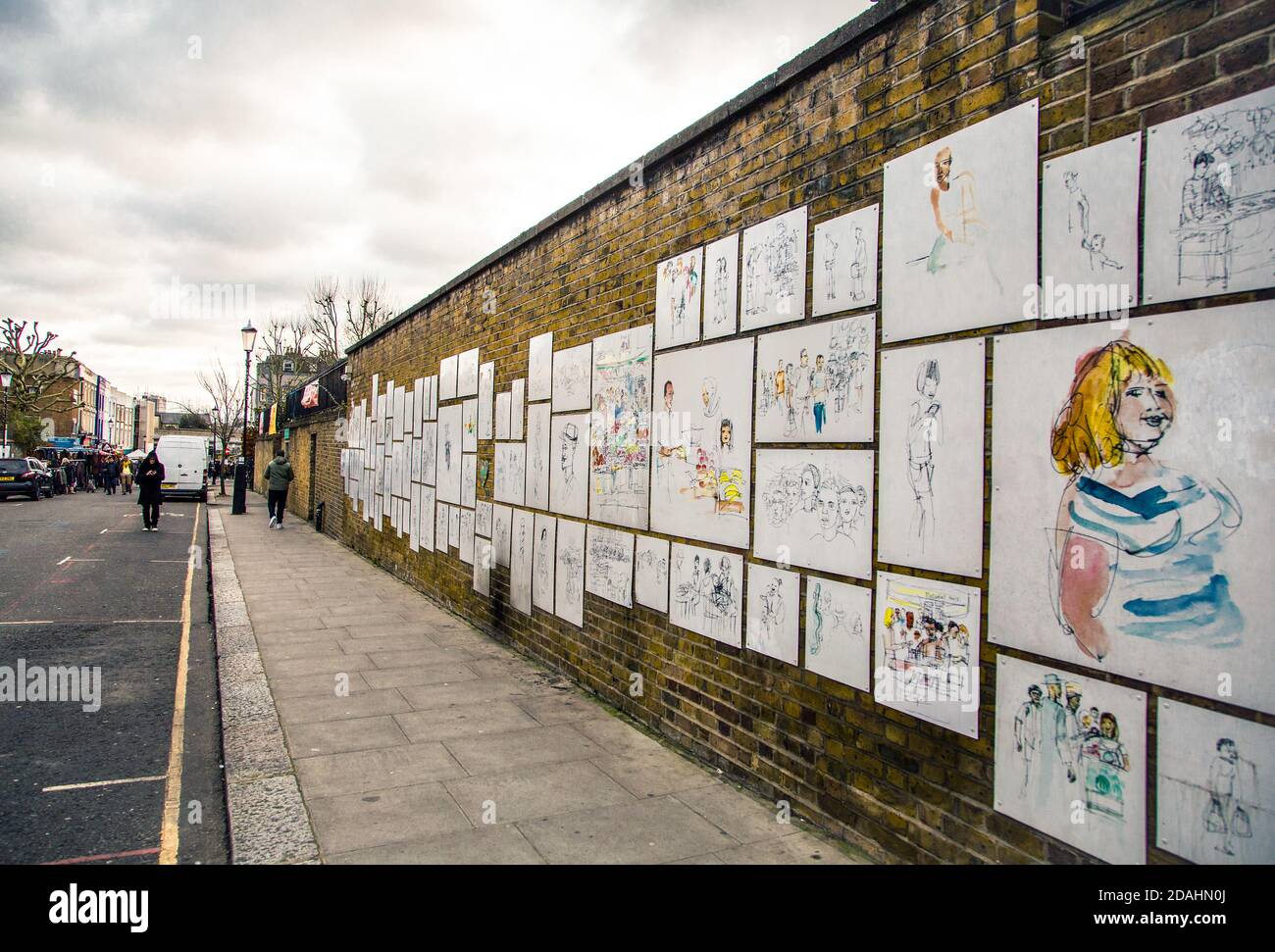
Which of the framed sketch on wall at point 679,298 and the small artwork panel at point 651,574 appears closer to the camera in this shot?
the framed sketch on wall at point 679,298

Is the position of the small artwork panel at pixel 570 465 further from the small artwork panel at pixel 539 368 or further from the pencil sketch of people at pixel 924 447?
the pencil sketch of people at pixel 924 447

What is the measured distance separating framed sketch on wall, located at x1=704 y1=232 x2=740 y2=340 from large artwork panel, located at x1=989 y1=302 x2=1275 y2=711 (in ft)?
6.31

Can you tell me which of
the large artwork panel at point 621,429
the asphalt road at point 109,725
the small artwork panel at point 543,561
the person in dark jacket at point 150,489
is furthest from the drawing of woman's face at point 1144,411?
the person in dark jacket at point 150,489

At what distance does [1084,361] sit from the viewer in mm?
2750

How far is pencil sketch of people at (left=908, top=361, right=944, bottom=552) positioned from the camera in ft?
10.9

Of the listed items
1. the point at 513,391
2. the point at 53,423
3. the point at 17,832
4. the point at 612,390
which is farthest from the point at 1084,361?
the point at 53,423

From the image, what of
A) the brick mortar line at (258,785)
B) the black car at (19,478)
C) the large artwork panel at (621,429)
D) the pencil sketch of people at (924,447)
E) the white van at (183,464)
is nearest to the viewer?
the pencil sketch of people at (924,447)

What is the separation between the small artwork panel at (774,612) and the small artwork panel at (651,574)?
96 centimetres

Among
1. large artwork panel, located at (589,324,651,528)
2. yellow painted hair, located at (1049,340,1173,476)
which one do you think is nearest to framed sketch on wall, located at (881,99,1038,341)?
yellow painted hair, located at (1049,340,1173,476)

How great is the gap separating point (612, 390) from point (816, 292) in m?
2.31

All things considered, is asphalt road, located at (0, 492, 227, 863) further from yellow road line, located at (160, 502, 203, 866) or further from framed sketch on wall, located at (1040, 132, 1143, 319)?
framed sketch on wall, located at (1040, 132, 1143, 319)

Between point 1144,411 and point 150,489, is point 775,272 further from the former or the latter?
point 150,489

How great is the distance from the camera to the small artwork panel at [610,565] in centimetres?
580

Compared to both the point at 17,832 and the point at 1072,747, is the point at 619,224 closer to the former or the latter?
the point at 1072,747
